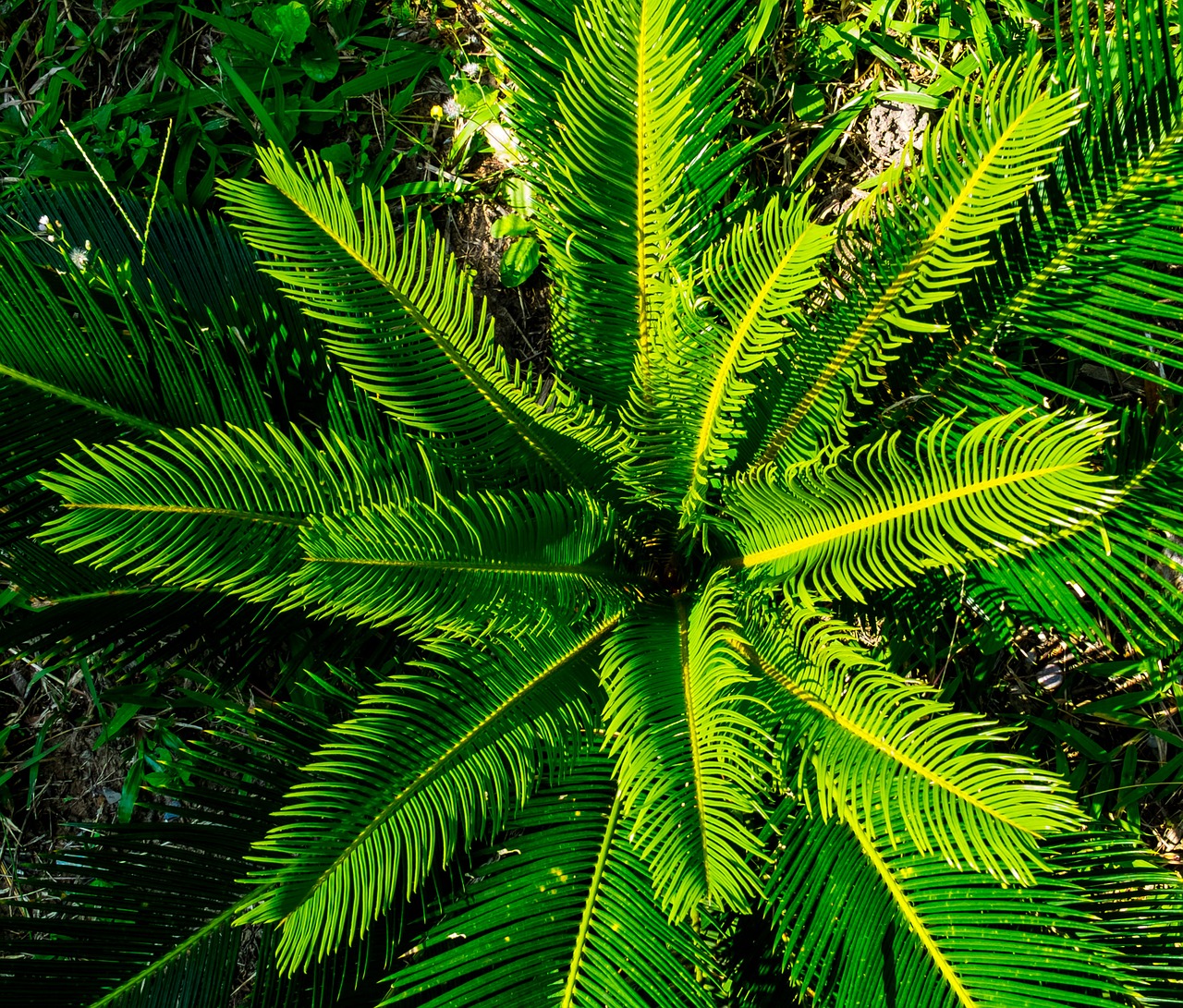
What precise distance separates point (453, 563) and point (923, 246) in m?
0.83

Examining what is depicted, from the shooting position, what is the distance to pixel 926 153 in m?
1.25

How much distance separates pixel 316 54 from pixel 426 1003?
7.35 ft

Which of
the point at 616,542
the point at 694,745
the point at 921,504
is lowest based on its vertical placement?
the point at 694,745

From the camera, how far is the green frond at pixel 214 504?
1155mm

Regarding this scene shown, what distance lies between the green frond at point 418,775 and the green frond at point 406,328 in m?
0.34

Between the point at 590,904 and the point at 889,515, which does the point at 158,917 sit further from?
the point at 889,515

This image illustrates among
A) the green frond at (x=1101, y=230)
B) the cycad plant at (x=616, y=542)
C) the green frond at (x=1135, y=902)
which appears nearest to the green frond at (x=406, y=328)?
the cycad plant at (x=616, y=542)

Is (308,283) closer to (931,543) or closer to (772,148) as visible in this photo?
(931,543)

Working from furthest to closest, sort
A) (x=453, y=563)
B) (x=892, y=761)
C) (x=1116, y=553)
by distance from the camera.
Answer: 1. (x=1116, y=553)
2. (x=453, y=563)
3. (x=892, y=761)

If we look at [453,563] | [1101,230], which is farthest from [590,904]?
[1101,230]

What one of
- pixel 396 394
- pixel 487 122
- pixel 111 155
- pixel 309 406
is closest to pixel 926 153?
pixel 396 394

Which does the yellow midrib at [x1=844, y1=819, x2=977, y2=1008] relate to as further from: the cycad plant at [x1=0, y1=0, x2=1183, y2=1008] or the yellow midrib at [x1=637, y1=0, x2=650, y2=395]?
the yellow midrib at [x1=637, y1=0, x2=650, y2=395]

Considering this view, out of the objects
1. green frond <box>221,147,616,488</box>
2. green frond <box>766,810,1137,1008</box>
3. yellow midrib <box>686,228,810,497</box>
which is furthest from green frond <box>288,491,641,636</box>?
green frond <box>766,810,1137,1008</box>

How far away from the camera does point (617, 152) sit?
127 cm
